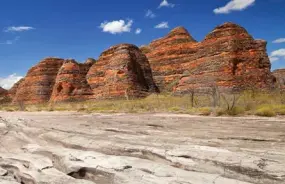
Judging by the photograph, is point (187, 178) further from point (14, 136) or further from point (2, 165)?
point (14, 136)

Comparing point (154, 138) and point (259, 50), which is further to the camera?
point (259, 50)

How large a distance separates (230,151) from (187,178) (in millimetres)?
1712

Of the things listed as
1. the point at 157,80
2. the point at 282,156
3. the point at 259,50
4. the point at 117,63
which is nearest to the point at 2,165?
the point at 282,156

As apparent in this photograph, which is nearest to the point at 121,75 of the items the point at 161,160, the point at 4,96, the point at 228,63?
the point at 228,63

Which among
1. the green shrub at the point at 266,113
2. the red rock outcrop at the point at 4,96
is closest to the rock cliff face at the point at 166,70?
the red rock outcrop at the point at 4,96

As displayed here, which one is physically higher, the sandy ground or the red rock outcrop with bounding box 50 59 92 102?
the red rock outcrop with bounding box 50 59 92 102

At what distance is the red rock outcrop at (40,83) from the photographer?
236 ft

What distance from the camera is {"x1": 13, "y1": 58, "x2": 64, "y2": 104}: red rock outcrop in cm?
7181

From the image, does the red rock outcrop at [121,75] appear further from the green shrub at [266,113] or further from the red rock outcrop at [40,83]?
the green shrub at [266,113]

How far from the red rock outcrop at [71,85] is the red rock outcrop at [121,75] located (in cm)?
156

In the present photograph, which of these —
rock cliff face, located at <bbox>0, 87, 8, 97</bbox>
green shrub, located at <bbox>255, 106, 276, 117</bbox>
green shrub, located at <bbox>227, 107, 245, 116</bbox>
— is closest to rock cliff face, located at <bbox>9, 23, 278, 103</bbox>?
green shrub, located at <bbox>227, 107, 245, 116</bbox>

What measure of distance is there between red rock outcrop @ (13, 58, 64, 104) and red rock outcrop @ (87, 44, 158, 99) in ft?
45.8

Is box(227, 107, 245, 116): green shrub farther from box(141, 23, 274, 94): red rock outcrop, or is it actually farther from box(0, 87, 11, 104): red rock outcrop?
box(0, 87, 11, 104): red rock outcrop

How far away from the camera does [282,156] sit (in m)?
5.98
